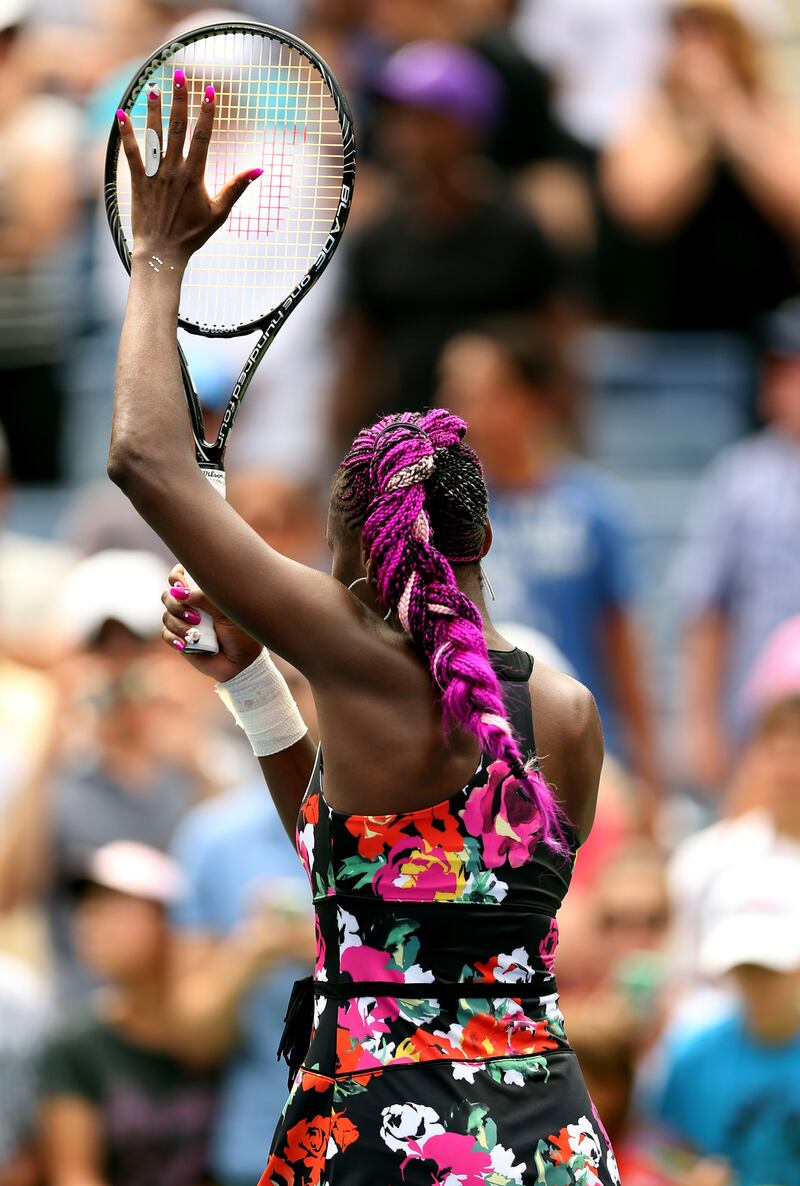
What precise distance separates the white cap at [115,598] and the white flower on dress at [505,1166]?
3.52 metres

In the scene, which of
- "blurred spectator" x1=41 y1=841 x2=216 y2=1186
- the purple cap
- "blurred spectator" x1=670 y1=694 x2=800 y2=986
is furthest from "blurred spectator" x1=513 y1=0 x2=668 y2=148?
"blurred spectator" x1=41 y1=841 x2=216 y2=1186

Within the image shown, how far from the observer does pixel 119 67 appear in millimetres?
8938

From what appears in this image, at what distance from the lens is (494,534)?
22.9 feet

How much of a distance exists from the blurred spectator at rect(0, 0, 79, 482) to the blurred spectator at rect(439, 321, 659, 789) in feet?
7.34

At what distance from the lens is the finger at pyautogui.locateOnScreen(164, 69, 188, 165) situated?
9.05ft

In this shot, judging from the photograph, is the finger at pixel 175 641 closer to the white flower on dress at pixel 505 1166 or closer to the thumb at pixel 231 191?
the thumb at pixel 231 191

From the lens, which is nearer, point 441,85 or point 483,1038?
point 483,1038

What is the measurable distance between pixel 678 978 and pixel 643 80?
4403mm

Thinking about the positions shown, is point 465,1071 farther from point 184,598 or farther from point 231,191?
point 231,191

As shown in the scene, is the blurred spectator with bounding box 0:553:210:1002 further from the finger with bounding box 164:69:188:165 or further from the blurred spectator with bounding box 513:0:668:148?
the blurred spectator with bounding box 513:0:668:148

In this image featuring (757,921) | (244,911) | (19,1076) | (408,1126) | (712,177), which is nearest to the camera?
(408,1126)

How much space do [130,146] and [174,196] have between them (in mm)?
90

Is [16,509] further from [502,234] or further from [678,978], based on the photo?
[678,978]

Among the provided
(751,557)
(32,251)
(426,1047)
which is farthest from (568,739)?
(32,251)
